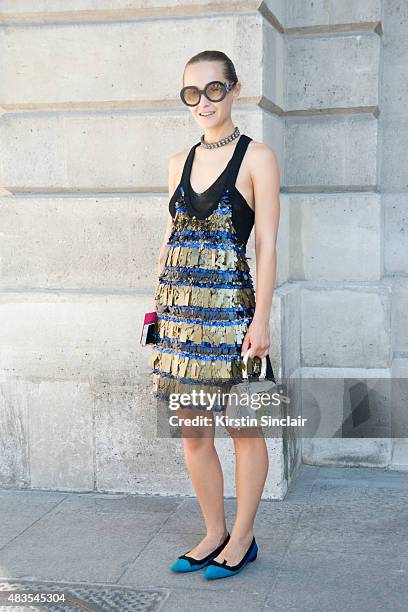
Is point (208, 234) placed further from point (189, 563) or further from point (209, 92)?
point (189, 563)

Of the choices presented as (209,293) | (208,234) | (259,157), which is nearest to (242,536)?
(209,293)

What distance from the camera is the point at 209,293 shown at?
3885 mm

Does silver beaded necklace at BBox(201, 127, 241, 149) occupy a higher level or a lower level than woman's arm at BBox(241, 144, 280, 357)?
higher

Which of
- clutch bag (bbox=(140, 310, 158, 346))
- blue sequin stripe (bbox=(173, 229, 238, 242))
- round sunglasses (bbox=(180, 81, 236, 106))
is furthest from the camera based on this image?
clutch bag (bbox=(140, 310, 158, 346))

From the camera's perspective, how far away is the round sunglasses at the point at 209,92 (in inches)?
149

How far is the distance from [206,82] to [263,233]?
0.66 metres

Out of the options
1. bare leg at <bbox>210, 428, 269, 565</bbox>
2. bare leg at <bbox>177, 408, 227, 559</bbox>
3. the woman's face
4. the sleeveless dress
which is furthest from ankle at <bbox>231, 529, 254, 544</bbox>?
the woman's face

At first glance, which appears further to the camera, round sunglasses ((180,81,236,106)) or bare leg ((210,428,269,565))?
bare leg ((210,428,269,565))

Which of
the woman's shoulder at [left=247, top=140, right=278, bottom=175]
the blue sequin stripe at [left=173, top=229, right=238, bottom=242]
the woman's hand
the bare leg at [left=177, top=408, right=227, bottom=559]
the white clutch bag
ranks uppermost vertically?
the woman's shoulder at [left=247, top=140, right=278, bottom=175]

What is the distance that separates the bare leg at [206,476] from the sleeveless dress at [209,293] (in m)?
0.21

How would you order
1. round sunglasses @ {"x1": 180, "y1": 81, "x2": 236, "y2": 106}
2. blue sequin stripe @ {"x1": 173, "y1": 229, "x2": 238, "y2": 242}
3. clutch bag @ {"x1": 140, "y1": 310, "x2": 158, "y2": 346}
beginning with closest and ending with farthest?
round sunglasses @ {"x1": 180, "y1": 81, "x2": 236, "y2": 106} < blue sequin stripe @ {"x1": 173, "y1": 229, "x2": 238, "y2": 242} < clutch bag @ {"x1": 140, "y1": 310, "x2": 158, "y2": 346}

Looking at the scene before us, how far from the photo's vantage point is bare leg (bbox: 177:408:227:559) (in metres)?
4.04

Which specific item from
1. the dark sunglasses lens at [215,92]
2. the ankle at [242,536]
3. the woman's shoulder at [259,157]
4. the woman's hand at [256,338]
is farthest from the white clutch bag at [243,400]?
the dark sunglasses lens at [215,92]

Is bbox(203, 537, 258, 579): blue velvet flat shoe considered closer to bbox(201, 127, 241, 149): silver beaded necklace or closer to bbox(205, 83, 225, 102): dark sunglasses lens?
bbox(201, 127, 241, 149): silver beaded necklace
